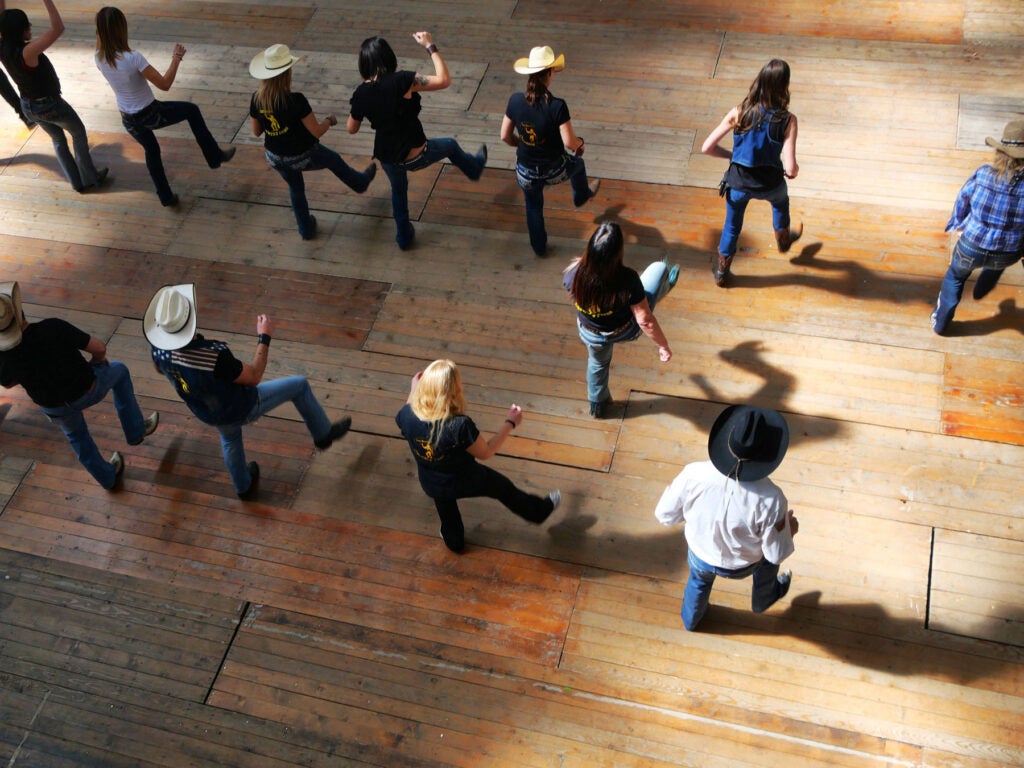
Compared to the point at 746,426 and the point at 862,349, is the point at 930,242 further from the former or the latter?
the point at 746,426

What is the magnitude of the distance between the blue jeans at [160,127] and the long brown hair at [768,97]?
3.82 m

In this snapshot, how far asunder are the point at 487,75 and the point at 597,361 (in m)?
3.38

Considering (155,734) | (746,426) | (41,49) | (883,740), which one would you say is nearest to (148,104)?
(41,49)

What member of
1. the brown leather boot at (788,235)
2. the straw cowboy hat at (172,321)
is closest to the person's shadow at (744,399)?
the brown leather boot at (788,235)

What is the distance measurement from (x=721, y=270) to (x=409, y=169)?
2.04 m

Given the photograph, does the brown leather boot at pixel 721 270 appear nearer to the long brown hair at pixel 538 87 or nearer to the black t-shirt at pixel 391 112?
the long brown hair at pixel 538 87

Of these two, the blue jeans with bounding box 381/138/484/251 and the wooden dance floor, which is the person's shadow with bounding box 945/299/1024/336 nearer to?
the wooden dance floor

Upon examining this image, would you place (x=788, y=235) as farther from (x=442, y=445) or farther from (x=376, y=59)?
(x=442, y=445)

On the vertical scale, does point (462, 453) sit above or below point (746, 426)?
below

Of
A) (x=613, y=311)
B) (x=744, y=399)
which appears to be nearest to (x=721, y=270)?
(x=744, y=399)

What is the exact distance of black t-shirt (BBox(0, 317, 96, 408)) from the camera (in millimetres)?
4414

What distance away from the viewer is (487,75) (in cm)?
696

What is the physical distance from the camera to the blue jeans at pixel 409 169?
5.57m

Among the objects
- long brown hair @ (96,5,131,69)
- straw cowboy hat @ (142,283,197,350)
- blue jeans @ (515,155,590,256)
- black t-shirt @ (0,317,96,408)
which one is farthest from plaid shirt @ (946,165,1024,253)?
long brown hair @ (96,5,131,69)
